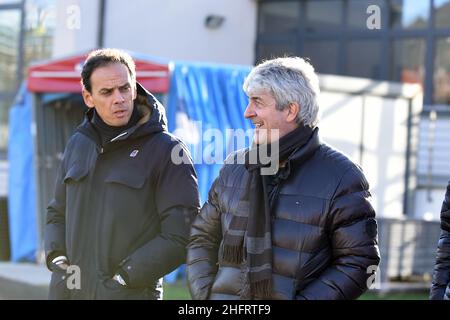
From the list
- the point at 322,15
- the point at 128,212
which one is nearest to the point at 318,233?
the point at 128,212

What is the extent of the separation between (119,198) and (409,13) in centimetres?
1185

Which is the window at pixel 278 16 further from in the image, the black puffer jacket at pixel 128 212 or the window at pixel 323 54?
the black puffer jacket at pixel 128 212

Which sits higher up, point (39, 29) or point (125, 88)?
point (39, 29)

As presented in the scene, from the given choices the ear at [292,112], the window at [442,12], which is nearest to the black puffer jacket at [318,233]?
the ear at [292,112]

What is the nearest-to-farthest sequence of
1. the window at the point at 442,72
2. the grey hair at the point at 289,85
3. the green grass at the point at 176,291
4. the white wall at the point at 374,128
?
the grey hair at the point at 289,85 < the green grass at the point at 176,291 < the white wall at the point at 374,128 < the window at the point at 442,72

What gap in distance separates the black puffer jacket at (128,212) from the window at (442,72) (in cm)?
1109

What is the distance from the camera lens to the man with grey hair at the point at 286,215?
3.71 meters

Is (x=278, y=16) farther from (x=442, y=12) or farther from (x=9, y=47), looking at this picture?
(x=9, y=47)

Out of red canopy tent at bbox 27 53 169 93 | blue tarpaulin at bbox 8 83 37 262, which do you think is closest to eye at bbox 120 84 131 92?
red canopy tent at bbox 27 53 169 93

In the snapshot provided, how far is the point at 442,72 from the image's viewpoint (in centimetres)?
1498

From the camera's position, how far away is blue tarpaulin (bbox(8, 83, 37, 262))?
12688mm

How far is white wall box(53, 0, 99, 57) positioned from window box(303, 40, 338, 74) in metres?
3.80

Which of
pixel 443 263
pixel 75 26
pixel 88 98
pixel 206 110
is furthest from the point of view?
pixel 75 26

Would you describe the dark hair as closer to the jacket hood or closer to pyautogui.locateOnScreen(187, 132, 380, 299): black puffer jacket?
the jacket hood
